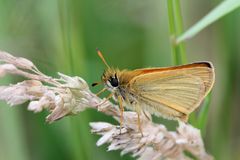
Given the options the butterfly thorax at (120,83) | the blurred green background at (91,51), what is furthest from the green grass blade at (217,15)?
the blurred green background at (91,51)

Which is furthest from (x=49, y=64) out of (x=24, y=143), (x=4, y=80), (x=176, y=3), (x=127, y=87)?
(x=176, y=3)

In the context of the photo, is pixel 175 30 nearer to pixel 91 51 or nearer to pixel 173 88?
pixel 173 88

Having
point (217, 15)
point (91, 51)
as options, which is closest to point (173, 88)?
point (217, 15)

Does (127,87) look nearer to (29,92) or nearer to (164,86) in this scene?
(164,86)

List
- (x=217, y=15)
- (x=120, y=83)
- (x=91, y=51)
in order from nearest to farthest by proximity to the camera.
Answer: (x=217, y=15)
(x=120, y=83)
(x=91, y=51)

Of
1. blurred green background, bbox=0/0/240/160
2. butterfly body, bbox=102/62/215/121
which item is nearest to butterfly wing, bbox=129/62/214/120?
butterfly body, bbox=102/62/215/121

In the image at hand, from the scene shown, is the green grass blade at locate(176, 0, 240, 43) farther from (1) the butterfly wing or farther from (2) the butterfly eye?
(2) the butterfly eye

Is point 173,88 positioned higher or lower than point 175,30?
lower
